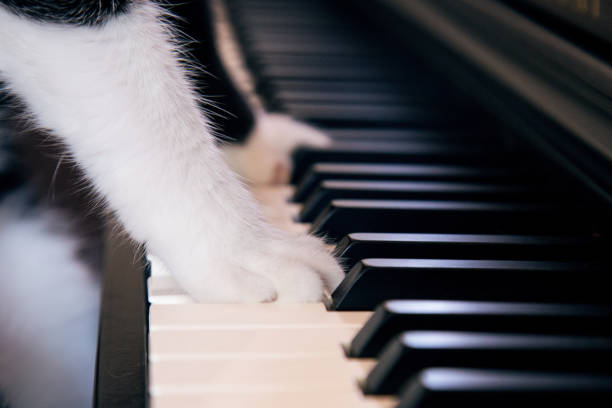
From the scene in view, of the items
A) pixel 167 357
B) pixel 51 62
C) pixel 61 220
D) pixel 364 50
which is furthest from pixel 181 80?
pixel 364 50

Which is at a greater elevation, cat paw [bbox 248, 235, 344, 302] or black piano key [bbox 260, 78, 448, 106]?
black piano key [bbox 260, 78, 448, 106]

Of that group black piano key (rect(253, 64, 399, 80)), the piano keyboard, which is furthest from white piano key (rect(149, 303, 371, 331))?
black piano key (rect(253, 64, 399, 80))

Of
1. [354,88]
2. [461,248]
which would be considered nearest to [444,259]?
[461,248]

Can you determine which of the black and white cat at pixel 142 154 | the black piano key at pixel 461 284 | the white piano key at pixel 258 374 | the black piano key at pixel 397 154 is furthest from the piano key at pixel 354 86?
the white piano key at pixel 258 374

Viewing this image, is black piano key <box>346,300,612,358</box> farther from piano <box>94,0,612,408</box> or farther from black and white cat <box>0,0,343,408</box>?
black and white cat <box>0,0,343,408</box>

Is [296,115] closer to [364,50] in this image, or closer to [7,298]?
[364,50]
